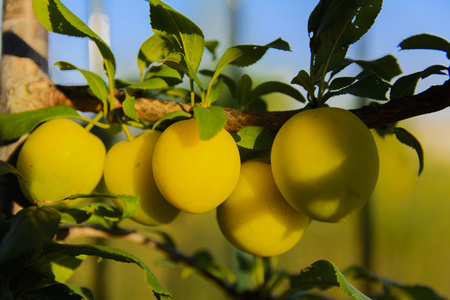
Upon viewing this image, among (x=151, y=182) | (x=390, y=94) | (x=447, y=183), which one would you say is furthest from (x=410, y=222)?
(x=151, y=182)

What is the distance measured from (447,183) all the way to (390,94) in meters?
1.02

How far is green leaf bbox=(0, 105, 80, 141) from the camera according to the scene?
12.9 inches

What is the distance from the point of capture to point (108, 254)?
11.4 inches

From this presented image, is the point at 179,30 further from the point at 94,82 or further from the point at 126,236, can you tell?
the point at 126,236

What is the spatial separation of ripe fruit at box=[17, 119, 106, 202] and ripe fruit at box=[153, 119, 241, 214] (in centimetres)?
8

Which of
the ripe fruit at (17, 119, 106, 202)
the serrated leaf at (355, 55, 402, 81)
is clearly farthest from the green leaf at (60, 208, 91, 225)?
the serrated leaf at (355, 55, 402, 81)

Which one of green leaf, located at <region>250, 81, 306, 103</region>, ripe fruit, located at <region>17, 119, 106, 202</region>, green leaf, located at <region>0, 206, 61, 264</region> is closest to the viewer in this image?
green leaf, located at <region>0, 206, 61, 264</region>

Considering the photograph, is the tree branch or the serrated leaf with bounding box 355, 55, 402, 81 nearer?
the tree branch

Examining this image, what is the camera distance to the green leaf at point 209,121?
0.26m

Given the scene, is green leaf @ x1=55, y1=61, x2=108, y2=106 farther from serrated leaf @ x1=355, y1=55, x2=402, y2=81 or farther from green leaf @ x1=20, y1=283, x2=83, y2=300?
serrated leaf @ x1=355, y1=55, x2=402, y2=81

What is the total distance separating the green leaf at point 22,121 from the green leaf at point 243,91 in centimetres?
21

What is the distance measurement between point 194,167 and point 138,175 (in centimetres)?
8

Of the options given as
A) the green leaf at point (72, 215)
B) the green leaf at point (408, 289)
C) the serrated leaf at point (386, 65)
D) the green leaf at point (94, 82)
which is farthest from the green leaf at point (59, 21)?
the green leaf at point (408, 289)

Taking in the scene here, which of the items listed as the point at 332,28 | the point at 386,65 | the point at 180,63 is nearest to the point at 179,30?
the point at 180,63
